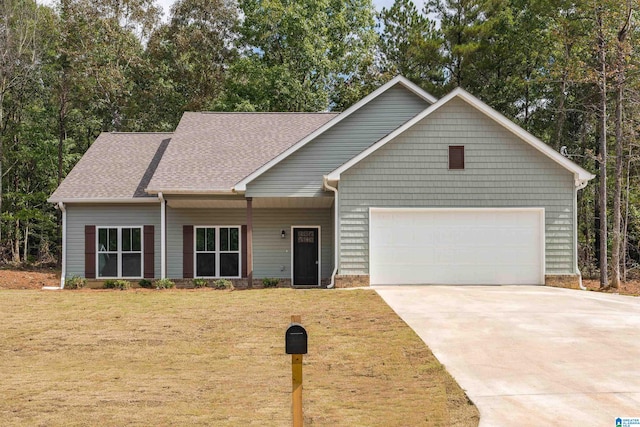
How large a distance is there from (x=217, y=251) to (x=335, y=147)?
542 cm

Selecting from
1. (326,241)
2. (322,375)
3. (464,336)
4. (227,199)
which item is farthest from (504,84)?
(322,375)

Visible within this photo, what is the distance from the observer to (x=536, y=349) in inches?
384

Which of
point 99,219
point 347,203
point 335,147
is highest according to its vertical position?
point 335,147

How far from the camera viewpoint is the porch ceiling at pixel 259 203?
20203 mm

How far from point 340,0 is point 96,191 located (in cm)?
2065

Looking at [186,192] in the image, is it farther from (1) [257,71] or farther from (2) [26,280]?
(1) [257,71]

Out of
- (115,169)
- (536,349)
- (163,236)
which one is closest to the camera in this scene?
(536,349)

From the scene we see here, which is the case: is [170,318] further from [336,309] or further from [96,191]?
[96,191]

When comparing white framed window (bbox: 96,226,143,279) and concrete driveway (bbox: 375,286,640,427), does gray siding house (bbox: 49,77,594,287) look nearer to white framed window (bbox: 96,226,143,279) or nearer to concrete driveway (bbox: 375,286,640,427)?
white framed window (bbox: 96,226,143,279)

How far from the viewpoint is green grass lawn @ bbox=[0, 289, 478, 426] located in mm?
6836

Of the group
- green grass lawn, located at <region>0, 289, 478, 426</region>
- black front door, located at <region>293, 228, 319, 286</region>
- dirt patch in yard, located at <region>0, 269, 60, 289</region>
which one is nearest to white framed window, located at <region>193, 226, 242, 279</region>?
black front door, located at <region>293, 228, 319, 286</region>

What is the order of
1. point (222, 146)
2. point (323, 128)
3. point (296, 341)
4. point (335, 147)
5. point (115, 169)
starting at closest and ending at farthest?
1. point (296, 341)
2. point (323, 128)
3. point (335, 147)
4. point (222, 146)
5. point (115, 169)

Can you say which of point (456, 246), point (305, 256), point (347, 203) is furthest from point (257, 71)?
point (456, 246)

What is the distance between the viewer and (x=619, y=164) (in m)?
24.5
